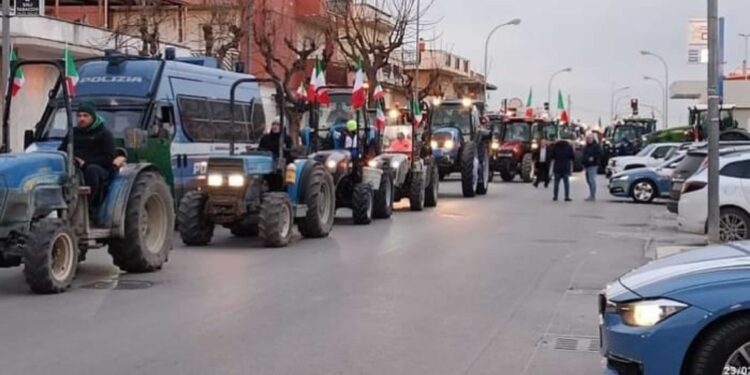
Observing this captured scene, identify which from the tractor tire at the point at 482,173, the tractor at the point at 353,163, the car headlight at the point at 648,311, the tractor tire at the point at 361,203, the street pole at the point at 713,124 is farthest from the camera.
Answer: the tractor tire at the point at 482,173

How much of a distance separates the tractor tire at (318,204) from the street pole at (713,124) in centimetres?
638

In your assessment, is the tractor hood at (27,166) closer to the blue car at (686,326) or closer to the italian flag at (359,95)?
the blue car at (686,326)

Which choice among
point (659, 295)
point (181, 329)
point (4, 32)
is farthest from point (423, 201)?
point (659, 295)

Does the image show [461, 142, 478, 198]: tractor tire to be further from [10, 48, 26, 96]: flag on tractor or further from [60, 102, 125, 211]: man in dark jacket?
[60, 102, 125, 211]: man in dark jacket

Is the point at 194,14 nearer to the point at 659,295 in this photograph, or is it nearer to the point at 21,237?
the point at 21,237

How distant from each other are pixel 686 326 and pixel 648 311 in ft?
0.84

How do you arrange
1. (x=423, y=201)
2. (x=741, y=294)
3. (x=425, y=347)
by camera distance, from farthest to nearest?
(x=423, y=201)
(x=425, y=347)
(x=741, y=294)

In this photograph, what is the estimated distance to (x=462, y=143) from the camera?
32.8 m

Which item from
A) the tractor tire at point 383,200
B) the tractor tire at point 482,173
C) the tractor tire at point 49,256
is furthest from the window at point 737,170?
the tractor tire at point 482,173

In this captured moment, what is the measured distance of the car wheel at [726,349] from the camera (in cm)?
623

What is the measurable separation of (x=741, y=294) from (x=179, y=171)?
15.0m

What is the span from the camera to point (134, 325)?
999 cm

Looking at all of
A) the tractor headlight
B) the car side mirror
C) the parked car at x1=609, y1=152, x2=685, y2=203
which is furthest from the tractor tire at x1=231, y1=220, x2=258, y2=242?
the parked car at x1=609, y1=152, x2=685, y2=203

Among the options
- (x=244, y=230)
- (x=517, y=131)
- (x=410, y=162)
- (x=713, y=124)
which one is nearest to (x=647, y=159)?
(x=517, y=131)
